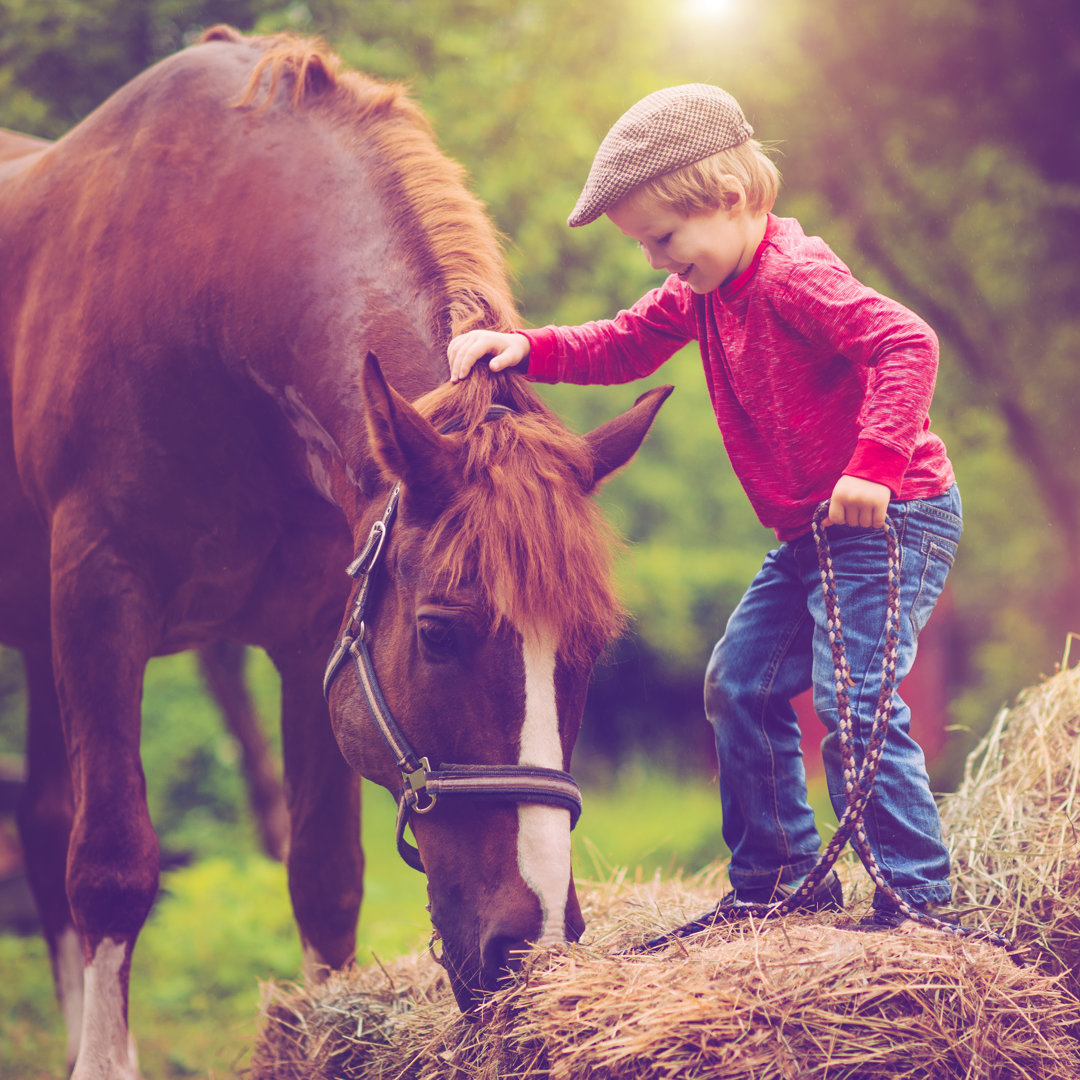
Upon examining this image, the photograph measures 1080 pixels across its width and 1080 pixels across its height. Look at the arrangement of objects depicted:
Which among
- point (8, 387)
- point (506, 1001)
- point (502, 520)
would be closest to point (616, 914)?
point (506, 1001)

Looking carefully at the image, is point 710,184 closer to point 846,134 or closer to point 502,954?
point 502,954

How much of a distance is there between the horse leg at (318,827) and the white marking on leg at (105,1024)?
2.36 ft

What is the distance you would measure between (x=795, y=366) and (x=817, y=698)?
0.71 m

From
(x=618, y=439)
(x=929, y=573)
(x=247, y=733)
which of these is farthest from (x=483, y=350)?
(x=247, y=733)

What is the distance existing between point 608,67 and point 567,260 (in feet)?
3.68

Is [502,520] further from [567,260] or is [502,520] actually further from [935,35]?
[935,35]

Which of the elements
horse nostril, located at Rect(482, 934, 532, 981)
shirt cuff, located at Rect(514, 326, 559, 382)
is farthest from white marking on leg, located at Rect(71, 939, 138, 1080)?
shirt cuff, located at Rect(514, 326, 559, 382)

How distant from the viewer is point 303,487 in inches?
113

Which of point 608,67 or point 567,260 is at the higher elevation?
point 608,67

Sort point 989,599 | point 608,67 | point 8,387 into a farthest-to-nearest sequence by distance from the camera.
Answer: point 989,599 < point 608,67 < point 8,387

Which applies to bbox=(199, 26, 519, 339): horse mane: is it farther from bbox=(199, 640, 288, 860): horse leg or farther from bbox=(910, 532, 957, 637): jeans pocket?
bbox=(199, 640, 288, 860): horse leg

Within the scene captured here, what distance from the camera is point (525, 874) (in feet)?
6.30

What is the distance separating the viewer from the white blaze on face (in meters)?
1.92

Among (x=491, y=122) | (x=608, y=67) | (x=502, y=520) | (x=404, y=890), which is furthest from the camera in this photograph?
(x=404, y=890)
